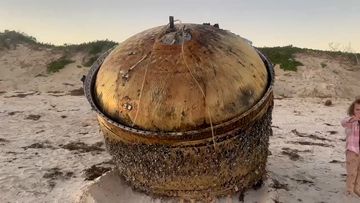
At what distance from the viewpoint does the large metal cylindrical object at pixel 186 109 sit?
18.8 feet

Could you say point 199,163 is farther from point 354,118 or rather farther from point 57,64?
point 57,64

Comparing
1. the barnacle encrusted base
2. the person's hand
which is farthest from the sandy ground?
the person's hand

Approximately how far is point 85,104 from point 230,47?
8959 millimetres

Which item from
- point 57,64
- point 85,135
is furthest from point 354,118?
point 57,64

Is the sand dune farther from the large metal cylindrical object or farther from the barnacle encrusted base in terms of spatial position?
the large metal cylindrical object

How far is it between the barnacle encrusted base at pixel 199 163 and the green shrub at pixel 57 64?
39.5 feet

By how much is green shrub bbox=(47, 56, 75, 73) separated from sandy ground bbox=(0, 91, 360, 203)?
2.87 meters

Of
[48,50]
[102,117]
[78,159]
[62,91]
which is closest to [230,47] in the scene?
[102,117]

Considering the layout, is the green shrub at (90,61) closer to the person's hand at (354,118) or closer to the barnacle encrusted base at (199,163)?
the barnacle encrusted base at (199,163)

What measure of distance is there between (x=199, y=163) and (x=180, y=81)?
3.25 feet

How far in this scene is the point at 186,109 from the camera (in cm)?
568

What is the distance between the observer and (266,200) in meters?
6.61

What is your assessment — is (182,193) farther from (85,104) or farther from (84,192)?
(85,104)

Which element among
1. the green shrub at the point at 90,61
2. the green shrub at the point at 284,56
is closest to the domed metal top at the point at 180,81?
the green shrub at the point at 284,56
